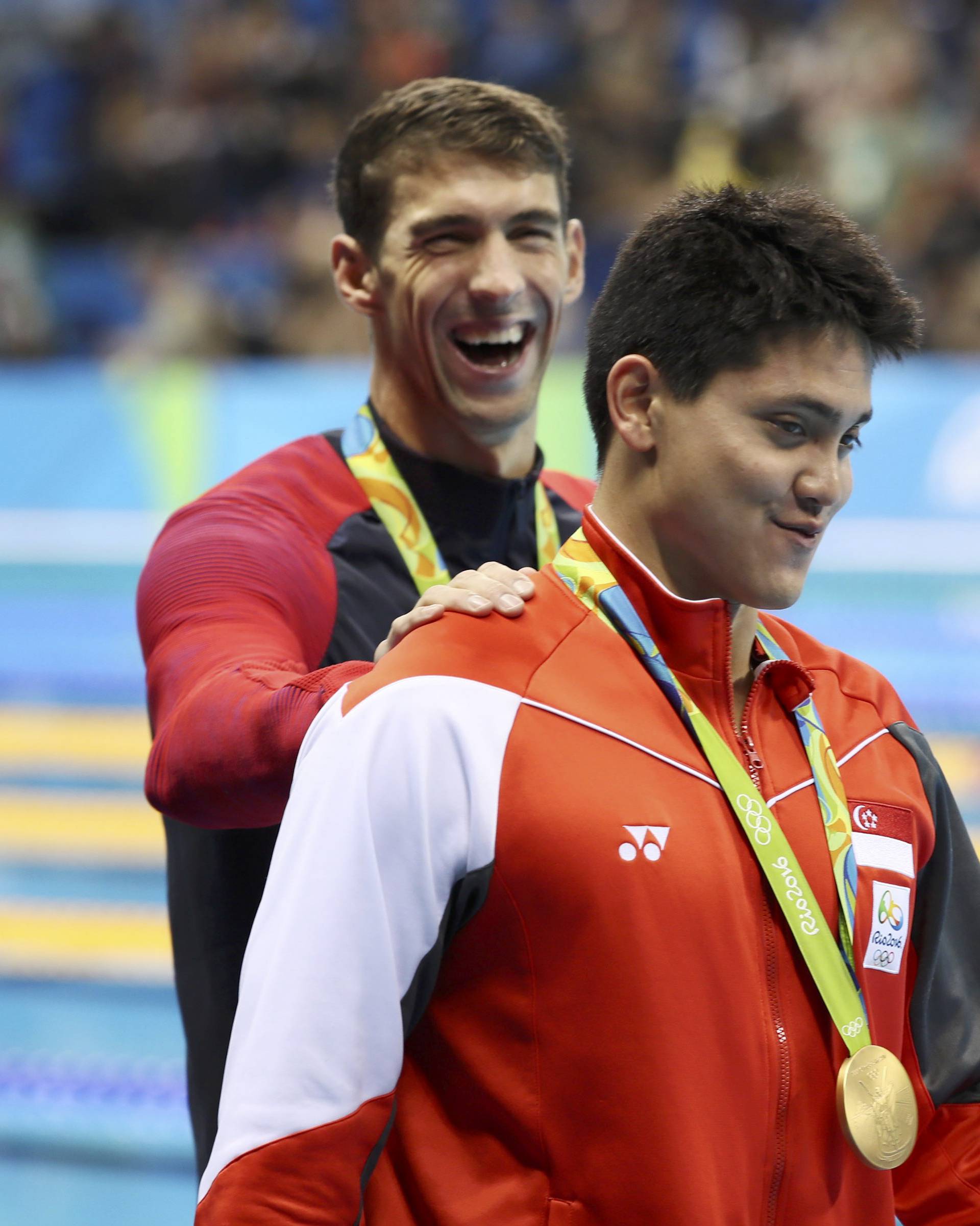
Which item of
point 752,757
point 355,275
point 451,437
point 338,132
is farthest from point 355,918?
point 338,132

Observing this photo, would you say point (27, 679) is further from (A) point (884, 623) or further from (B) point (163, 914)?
(A) point (884, 623)

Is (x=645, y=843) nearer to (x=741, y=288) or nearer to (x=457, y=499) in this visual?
(x=741, y=288)

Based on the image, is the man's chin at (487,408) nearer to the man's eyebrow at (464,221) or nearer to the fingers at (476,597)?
the man's eyebrow at (464,221)

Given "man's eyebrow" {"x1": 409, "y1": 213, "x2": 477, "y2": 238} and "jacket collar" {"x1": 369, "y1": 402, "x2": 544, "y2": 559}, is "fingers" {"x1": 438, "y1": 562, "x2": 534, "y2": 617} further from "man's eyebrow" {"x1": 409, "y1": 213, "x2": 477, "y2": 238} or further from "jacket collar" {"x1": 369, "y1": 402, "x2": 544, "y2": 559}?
"man's eyebrow" {"x1": 409, "y1": 213, "x2": 477, "y2": 238}

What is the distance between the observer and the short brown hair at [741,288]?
4.48 feet

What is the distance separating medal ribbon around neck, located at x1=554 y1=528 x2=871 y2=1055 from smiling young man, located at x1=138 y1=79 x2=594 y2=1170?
46cm

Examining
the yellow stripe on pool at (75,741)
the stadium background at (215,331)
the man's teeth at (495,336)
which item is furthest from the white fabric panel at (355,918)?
the yellow stripe on pool at (75,741)

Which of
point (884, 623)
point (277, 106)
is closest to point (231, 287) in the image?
point (277, 106)

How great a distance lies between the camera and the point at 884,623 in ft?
22.8

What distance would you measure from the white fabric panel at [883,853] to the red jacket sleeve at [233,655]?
20.0 inches

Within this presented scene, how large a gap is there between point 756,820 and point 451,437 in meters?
1.00

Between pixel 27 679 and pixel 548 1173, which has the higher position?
pixel 27 679

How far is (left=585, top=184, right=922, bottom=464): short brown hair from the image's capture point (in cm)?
137

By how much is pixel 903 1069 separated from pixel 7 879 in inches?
163
